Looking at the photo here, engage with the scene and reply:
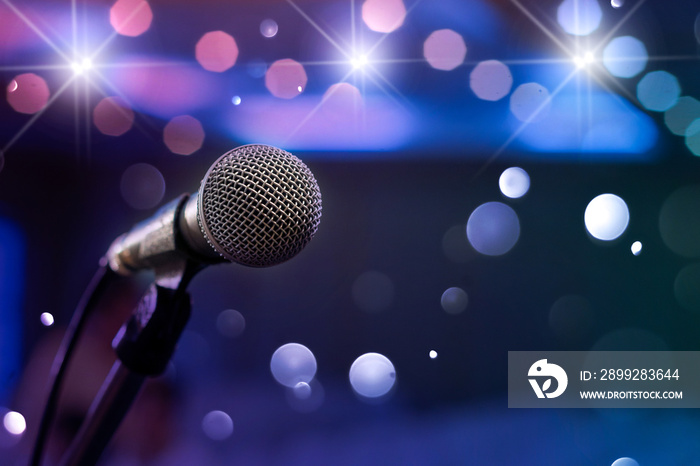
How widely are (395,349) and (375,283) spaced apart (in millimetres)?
172

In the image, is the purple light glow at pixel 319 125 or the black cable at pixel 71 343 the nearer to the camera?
the black cable at pixel 71 343

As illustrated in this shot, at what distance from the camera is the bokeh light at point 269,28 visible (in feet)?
3.72

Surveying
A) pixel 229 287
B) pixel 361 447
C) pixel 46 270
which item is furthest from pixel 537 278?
pixel 46 270

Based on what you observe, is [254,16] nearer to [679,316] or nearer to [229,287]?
[229,287]

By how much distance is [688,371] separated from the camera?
120 centimetres

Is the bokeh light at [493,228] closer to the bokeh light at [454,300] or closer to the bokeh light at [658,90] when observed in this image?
the bokeh light at [454,300]

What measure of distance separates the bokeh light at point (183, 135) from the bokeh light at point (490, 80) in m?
0.69

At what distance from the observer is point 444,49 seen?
117 cm

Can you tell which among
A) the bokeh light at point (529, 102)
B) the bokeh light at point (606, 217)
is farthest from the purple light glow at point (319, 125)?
the bokeh light at point (606, 217)

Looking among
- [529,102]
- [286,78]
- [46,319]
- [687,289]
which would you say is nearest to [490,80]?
[529,102]

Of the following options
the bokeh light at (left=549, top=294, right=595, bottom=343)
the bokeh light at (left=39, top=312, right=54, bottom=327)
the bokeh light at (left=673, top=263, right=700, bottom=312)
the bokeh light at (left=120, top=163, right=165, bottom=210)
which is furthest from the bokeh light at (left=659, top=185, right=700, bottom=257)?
the bokeh light at (left=39, top=312, right=54, bottom=327)

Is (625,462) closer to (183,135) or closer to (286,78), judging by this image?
(286,78)

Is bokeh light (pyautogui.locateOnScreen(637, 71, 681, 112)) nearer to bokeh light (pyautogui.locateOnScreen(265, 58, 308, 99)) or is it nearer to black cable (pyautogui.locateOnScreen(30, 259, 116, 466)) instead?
bokeh light (pyautogui.locateOnScreen(265, 58, 308, 99))

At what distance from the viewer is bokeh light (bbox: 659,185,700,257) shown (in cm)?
121
